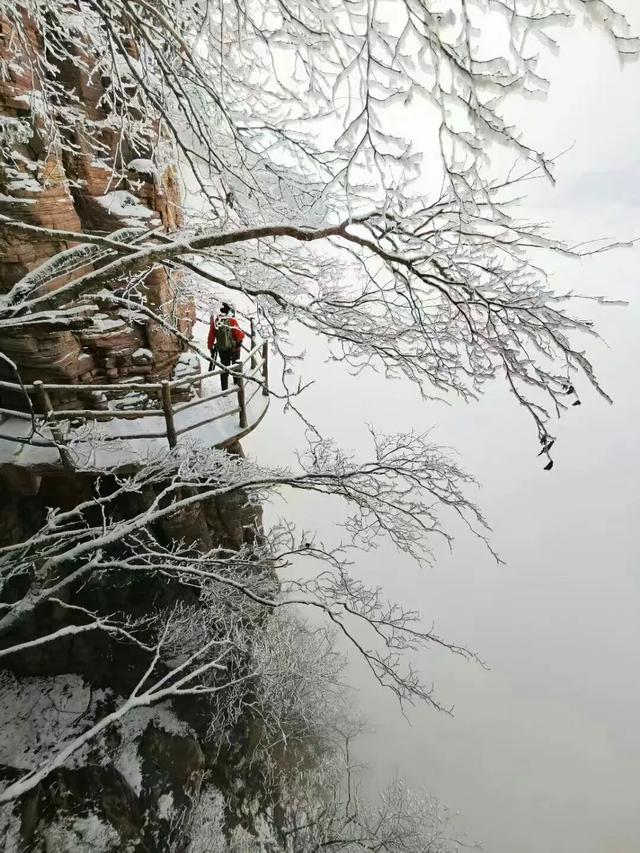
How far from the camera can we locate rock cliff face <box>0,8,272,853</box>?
5.00 m

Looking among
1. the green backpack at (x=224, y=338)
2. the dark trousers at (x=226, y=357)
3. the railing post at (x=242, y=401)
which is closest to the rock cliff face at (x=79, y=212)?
the green backpack at (x=224, y=338)

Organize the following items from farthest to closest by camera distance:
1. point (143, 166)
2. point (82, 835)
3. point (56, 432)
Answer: point (143, 166), point (82, 835), point (56, 432)

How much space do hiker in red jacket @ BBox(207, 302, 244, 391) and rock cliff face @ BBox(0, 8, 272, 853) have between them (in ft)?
Result: 2.52

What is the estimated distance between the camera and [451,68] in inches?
51.1

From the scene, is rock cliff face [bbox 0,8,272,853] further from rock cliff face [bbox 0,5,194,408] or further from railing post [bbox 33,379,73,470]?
railing post [bbox 33,379,73,470]

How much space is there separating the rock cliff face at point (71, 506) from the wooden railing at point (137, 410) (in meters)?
0.52

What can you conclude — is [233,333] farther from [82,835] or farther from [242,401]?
[82,835]

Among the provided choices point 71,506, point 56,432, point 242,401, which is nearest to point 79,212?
point 56,432

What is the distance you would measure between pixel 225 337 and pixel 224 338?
0.03 meters

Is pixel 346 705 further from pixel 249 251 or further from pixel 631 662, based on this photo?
pixel 631 662

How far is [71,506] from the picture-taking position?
251 inches

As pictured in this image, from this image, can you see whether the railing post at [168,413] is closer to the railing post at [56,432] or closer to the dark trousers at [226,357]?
the railing post at [56,432]

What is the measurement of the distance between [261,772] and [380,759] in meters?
15.0

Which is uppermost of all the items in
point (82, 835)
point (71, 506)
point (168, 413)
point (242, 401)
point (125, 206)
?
point (125, 206)
